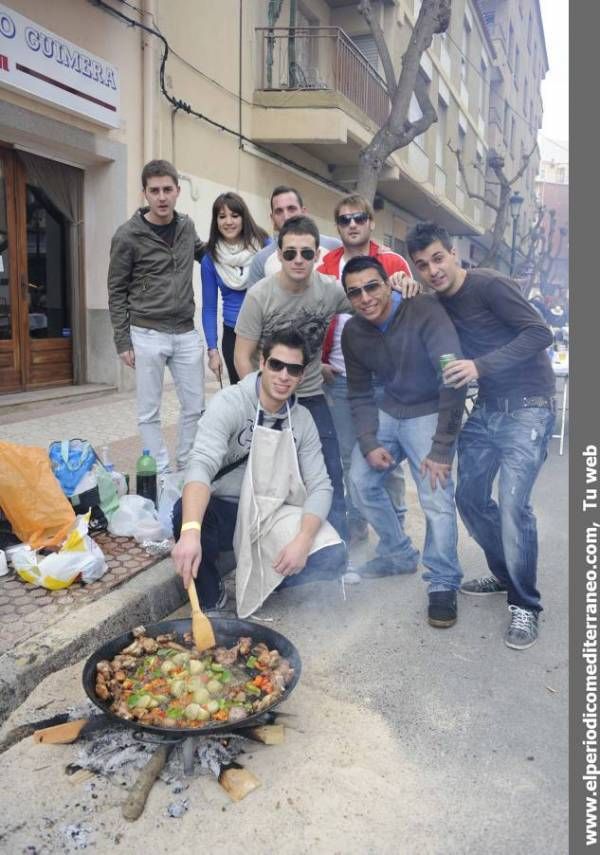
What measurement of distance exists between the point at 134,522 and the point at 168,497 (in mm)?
273

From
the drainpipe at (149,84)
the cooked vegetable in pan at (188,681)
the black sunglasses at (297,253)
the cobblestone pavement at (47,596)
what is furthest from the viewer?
the drainpipe at (149,84)

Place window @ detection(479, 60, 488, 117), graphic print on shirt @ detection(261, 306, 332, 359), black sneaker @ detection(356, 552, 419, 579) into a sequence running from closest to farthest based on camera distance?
graphic print on shirt @ detection(261, 306, 332, 359) < black sneaker @ detection(356, 552, 419, 579) < window @ detection(479, 60, 488, 117)

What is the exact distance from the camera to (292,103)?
11.4m

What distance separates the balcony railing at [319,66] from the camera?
11.5 m

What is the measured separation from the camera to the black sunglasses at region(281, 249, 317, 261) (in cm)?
367

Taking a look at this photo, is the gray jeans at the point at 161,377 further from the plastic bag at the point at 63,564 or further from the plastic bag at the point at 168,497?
the plastic bag at the point at 63,564

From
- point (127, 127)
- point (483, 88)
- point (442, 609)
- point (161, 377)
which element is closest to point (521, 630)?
point (442, 609)

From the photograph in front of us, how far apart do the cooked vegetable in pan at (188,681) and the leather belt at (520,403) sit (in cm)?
161

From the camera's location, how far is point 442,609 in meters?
3.50

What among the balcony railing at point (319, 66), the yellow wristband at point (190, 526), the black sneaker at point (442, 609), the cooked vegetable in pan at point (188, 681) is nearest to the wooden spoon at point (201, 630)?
the cooked vegetable in pan at point (188, 681)

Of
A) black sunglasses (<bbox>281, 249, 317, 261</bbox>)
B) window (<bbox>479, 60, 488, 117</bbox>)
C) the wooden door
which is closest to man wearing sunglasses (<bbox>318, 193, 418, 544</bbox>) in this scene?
black sunglasses (<bbox>281, 249, 317, 261</bbox>)

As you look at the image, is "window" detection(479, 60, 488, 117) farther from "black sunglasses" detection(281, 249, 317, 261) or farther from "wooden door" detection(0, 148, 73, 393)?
"black sunglasses" detection(281, 249, 317, 261)

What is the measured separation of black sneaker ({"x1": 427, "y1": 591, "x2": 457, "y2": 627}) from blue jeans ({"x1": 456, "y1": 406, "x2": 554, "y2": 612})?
0.29m

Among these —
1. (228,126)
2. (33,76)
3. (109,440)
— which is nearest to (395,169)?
(228,126)
